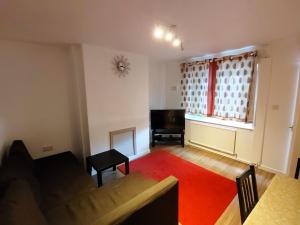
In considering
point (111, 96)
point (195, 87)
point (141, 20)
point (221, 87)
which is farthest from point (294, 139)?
point (111, 96)

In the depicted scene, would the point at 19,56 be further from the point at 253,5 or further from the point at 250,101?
the point at 250,101

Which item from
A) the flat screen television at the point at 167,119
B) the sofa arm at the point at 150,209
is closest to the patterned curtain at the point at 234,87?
the flat screen television at the point at 167,119

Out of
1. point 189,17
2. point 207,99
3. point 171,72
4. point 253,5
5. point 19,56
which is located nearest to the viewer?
point 253,5

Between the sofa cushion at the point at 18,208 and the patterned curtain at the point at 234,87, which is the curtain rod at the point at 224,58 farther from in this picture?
the sofa cushion at the point at 18,208

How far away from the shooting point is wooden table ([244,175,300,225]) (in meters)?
0.96

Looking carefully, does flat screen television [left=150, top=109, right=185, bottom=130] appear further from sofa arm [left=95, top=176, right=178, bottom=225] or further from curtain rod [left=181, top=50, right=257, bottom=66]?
sofa arm [left=95, top=176, right=178, bottom=225]

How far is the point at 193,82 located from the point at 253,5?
2.53 m

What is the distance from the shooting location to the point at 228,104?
3404mm

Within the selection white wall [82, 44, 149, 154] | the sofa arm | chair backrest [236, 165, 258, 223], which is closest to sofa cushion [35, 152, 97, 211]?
white wall [82, 44, 149, 154]

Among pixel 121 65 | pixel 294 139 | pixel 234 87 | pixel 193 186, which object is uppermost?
pixel 121 65

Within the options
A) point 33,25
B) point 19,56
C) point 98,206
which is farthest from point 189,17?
point 19,56

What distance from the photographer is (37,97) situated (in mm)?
2645

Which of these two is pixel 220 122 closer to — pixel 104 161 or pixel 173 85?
pixel 173 85

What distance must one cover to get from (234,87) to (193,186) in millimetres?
2114
